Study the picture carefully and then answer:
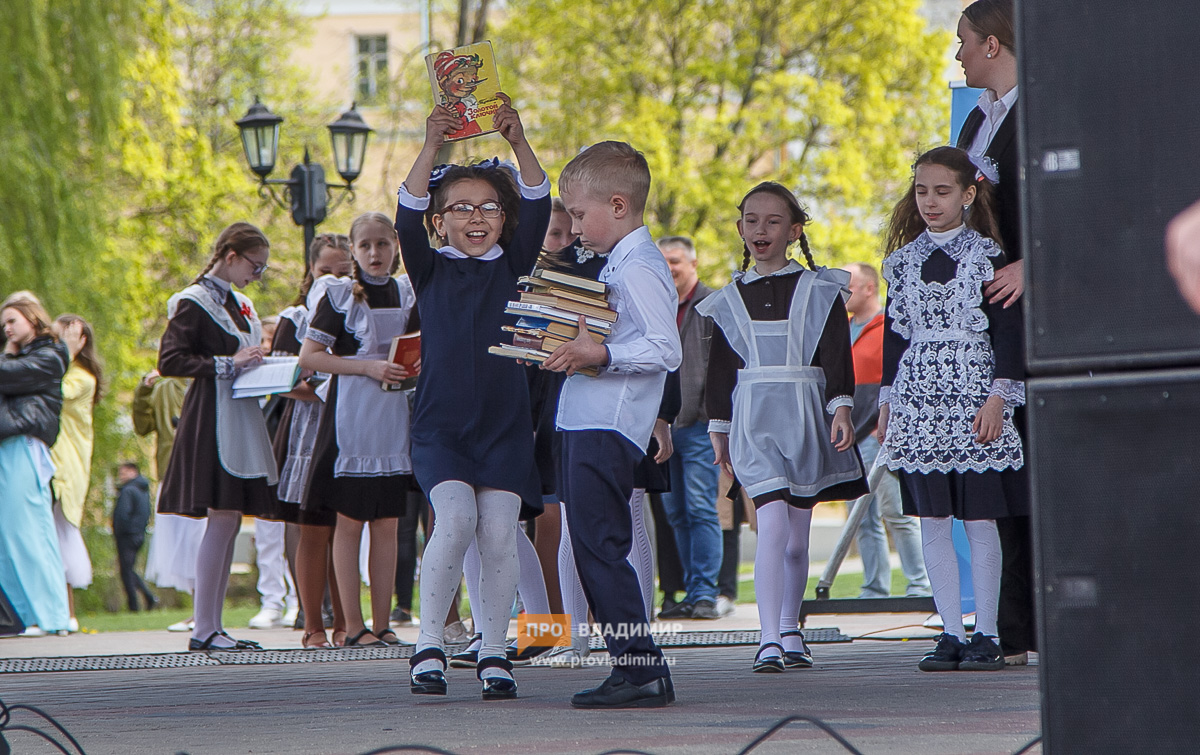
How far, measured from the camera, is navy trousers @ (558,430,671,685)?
4355 millimetres

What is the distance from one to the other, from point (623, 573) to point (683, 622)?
15.2ft

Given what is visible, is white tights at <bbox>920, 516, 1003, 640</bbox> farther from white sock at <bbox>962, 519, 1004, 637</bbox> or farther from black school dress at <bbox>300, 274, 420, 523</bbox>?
black school dress at <bbox>300, 274, 420, 523</bbox>

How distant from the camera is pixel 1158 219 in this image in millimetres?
2480

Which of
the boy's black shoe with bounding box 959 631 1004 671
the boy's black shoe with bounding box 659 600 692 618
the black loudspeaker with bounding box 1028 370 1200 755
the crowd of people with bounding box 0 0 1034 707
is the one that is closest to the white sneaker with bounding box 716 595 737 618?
the boy's black shoe with bounding box 659 600 692 618

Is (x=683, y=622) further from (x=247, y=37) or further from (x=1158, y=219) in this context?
(x=247, y=37)

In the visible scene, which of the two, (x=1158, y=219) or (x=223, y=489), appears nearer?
(x=1158, y=219)

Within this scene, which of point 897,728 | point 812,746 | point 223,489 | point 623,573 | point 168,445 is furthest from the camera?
point 168,445

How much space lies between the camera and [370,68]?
3150 cm

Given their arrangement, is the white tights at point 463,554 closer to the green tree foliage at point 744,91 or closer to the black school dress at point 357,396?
the black school dress at point 357,396

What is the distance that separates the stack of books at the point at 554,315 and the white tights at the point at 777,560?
4.53 feet

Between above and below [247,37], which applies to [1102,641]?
below

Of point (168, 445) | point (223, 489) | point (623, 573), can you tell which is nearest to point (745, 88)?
point (168, 445)

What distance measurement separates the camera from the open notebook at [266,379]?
23.3 feet

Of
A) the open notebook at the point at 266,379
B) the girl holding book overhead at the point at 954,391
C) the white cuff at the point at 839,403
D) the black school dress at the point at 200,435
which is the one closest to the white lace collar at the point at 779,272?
the girl holding book overhead at the point at 954,391
